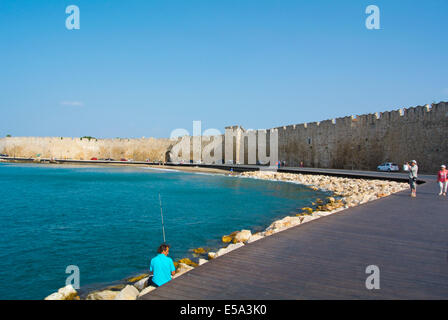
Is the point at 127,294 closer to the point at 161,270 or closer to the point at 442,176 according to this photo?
the point at 161,270

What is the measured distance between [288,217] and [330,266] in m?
6.23

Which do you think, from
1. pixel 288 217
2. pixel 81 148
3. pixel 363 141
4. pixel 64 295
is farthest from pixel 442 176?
pixel 81 148

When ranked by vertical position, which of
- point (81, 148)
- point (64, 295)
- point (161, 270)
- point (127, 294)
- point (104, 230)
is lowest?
point (104, 230)

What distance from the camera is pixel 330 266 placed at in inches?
191

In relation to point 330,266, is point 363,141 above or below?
above

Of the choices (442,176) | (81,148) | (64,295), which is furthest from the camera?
(81,148)

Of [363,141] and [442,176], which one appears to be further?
[363,141]

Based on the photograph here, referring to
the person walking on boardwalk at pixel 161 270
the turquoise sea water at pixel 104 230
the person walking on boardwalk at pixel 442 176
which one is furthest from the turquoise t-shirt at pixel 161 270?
the person walking on boardwalk at pixel 442 176

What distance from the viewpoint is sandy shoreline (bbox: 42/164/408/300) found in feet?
18.2

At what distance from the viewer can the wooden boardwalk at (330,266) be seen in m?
3.94

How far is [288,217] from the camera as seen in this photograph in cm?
1105

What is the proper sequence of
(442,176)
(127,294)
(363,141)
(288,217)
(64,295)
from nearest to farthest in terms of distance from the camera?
1. (127,294)
2. (64,295)
3. (288,217)
4. (442,176)
5. (363,141)
